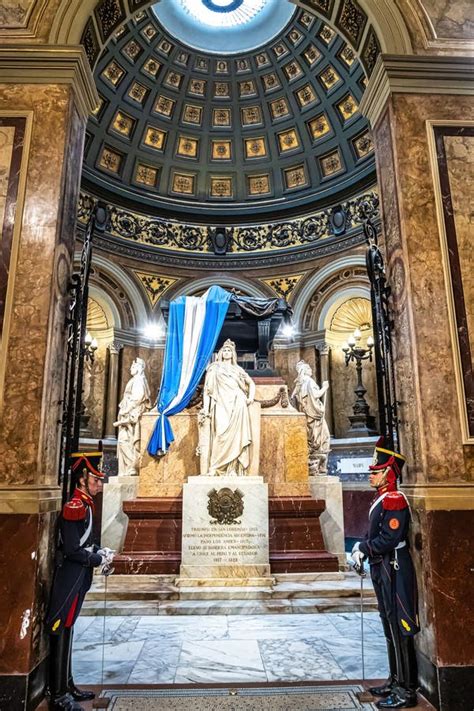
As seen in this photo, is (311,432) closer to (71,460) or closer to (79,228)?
(71,460)

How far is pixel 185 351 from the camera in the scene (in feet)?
28.6

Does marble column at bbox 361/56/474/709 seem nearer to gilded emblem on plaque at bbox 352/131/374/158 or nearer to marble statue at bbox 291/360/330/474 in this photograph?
marble statue at bbox 291/360/330/474

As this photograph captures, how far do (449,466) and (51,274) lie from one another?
342 cm

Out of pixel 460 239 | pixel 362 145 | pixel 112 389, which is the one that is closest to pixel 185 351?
pixel 460 239

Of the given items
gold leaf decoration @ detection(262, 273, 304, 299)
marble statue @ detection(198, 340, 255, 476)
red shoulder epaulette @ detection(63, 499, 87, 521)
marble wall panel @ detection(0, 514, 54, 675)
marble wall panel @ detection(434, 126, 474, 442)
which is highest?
gold leaf decoration @ detection(262, 273, 304, 299)

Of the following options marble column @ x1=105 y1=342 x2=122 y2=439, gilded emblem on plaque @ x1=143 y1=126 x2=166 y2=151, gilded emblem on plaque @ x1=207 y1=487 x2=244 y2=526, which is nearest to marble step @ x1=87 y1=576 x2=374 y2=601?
gilded emblem on plaque @ x1=207 y1=487 x2=244 y2=526

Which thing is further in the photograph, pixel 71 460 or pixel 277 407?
pixel 277 407

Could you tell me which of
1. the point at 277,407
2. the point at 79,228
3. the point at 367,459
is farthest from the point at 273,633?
the point at 79,228

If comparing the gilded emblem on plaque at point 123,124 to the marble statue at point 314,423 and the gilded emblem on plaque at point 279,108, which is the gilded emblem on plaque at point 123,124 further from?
the marble statue at point 314,423

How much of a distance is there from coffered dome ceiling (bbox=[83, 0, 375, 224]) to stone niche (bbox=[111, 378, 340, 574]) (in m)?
9.75

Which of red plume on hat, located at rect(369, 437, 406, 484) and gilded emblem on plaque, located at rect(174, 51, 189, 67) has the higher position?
gilded emblem on plaque, located at rect(174, 51, 189, 67)

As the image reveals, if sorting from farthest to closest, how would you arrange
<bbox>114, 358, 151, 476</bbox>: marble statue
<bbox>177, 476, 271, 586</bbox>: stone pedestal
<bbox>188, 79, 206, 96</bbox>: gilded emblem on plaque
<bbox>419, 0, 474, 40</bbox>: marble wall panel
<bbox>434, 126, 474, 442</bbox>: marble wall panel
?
<bbox>188, 79, 206, 96</bbox>: gilded emblem on plaque, <bbox>114, 358, 151, 476</bbox>: marble statue, <bbox>177, 476, 271, 586</bbox>: stone pedestal, <bbox>419, 0, 474, 40</bbox>: marble wall panel, <bbox>434, 126, 474, 442</bbox>: marble wall panel

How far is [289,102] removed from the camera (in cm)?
1664

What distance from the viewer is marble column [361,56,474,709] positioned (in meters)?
3.69
